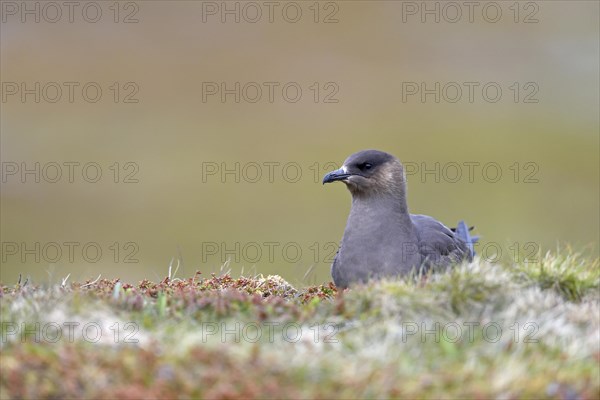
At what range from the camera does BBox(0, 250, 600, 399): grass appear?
5379 mm

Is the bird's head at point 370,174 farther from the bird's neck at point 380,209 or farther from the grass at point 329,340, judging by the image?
the grass at point 329,340

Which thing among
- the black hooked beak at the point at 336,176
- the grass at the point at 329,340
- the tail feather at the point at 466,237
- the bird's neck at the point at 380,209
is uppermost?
the black hooked beak at the point at 336,176

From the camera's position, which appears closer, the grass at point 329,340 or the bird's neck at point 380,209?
the grass at point 329,340

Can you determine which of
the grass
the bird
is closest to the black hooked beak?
the bird

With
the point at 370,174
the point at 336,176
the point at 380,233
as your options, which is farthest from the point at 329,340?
the point at 370,174

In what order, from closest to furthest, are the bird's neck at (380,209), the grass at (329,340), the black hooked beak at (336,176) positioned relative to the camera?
the grass at (329,340) < the black hooked beak at (336,176) < the bird's neck at (380,209)

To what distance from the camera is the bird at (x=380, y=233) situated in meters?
8.85

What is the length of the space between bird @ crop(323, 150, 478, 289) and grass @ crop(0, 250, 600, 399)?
1167 millimetres

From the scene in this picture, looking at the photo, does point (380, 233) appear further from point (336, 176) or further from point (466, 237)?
point (466, 237)

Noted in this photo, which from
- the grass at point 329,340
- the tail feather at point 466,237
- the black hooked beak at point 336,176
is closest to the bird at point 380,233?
the black hooked beak at point 336,176

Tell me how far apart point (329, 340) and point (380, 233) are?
113 inches

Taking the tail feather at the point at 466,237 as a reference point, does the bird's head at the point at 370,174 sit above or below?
above

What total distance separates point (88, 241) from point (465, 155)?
1214 centimetres

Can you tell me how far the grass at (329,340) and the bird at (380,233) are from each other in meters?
1.17
